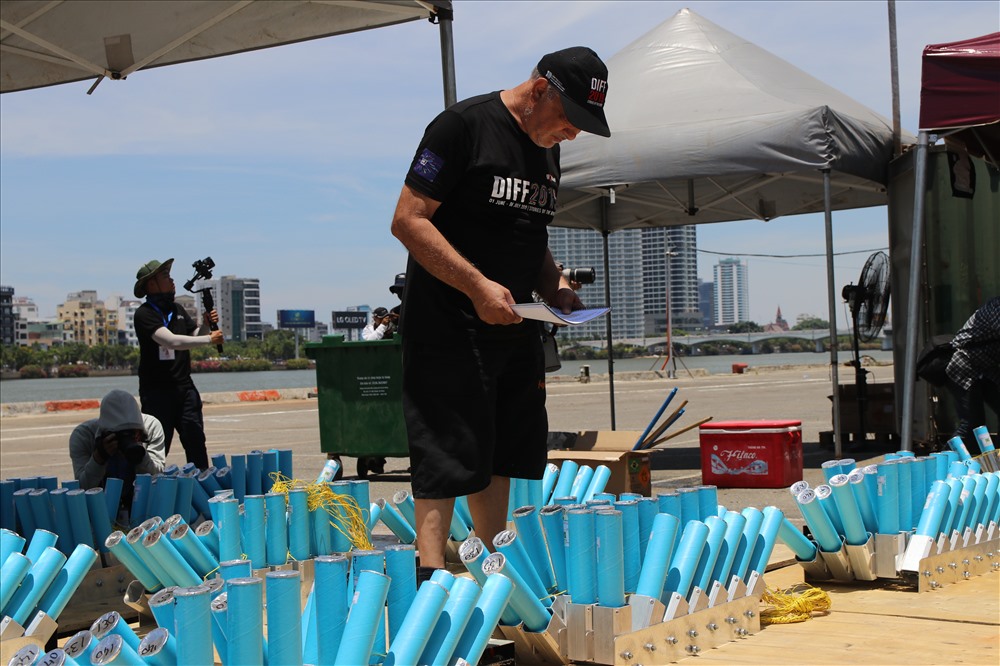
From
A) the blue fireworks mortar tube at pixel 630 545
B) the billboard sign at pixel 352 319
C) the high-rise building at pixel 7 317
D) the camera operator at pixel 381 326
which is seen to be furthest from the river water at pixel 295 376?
the blue fireworks mortar tube at pixel 630 545

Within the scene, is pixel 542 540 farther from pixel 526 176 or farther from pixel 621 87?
pixel 621 87

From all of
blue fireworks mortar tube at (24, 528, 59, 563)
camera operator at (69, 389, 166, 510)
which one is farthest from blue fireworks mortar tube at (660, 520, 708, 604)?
camera operator at (69, 389, 166, 510)

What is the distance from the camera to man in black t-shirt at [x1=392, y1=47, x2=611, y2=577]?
10.9ft

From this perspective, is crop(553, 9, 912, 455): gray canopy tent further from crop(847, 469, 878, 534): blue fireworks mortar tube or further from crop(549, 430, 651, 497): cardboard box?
crop(847, 469, 878, 534): blue fireworks mortar tube

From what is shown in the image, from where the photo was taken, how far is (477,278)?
127 inches

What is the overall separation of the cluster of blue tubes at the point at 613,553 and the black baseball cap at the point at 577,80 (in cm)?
124

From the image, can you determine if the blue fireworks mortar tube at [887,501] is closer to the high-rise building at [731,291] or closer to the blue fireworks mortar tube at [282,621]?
the blue fireworks mortar tube at [282,621]

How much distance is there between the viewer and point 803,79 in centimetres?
1011

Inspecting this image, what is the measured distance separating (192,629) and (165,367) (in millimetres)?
5363

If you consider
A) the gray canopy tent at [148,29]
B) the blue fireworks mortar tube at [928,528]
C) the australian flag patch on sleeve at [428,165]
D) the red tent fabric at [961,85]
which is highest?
the gray canopy tent at [148,29]

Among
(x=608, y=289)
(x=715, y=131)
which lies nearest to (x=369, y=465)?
(x=608, y=289)

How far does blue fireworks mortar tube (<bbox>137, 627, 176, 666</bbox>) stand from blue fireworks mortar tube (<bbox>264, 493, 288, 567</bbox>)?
65.0 inches

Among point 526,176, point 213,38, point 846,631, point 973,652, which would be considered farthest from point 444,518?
point 213,38

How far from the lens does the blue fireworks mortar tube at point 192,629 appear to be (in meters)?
2.34
